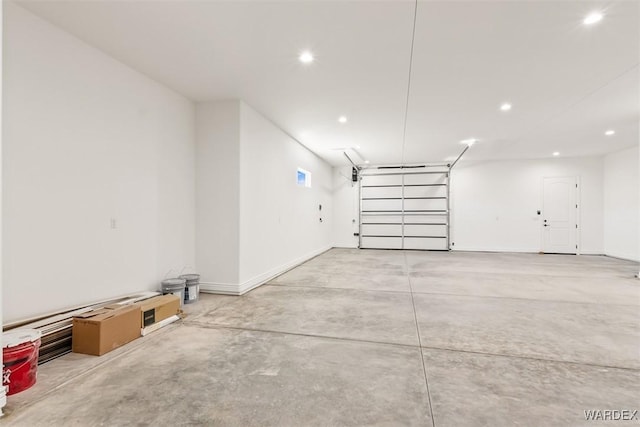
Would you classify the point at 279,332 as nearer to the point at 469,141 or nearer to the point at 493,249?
the point at 469,141

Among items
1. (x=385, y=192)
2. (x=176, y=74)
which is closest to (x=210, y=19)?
(x=176, y=74)

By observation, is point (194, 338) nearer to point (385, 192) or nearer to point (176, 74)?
point (176, 74)

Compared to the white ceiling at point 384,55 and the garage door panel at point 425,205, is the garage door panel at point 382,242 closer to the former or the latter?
the garage door panel at point 425,205

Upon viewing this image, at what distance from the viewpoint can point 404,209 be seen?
10141mm

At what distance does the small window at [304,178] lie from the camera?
7.32m

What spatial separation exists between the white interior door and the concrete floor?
566 centimetres

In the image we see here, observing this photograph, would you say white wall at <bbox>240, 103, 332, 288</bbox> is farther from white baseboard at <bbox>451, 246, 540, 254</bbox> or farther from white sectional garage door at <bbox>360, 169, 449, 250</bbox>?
white baseboard at <bbox>451, 246, 540, 254</bbox>

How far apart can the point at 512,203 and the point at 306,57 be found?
29.1ft

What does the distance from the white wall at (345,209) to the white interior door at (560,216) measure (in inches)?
228

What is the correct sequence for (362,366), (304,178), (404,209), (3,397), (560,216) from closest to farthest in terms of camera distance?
1. (3,397)
2. (362,366)
3. (304,178)
4. (560,216)
5. (404,209)

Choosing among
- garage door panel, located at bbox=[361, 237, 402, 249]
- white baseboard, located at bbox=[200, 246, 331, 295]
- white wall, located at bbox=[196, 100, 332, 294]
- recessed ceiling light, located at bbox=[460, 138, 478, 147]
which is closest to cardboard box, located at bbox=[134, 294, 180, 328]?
white baseboard, located at bbox=[200, 246, 331, 295]

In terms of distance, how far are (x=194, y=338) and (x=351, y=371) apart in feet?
5.09

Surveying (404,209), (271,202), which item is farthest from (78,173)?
(404,209)

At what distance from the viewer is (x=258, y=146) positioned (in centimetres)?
504
